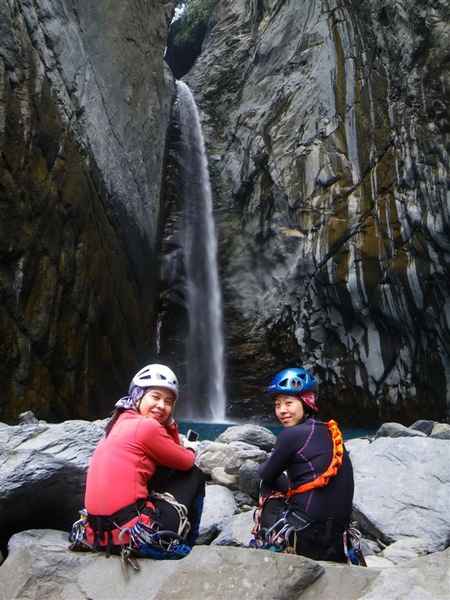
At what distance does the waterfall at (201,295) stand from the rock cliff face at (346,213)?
0.39 metres

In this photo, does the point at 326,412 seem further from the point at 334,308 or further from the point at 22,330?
the point at 22,330

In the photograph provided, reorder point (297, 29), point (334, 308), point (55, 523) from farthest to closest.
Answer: point (297, 29)
point (334, 308)
point (55, 523)

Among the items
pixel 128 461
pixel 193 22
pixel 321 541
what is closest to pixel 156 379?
pixel 128 461

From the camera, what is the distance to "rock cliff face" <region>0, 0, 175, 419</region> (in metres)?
10.1

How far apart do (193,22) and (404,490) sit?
29.7 meters

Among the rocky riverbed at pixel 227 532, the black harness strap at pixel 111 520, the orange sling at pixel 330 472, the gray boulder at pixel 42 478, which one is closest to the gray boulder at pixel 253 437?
the rocky riverbed at pixel 227 532

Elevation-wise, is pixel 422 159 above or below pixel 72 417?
above

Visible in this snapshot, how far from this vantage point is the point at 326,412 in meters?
17.1

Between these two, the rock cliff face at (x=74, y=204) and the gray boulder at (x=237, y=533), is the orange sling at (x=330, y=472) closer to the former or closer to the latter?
the gray boulder at (x=237, y=533)

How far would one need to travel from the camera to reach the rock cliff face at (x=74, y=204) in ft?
33.0

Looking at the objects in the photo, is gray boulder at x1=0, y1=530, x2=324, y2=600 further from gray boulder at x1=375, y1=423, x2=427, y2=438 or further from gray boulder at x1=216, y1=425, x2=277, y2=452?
gray boulder at x1=375, y1=423, x2=427, y2=438

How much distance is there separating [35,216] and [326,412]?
34.9 ft

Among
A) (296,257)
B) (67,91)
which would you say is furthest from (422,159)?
(67,91)

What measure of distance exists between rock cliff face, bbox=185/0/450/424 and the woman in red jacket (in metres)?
12.0
